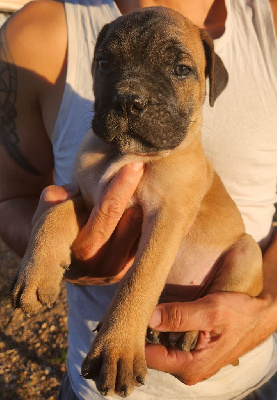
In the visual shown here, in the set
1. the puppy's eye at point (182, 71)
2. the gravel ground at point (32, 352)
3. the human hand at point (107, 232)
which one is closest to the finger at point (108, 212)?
the human hand at point (107, 232)

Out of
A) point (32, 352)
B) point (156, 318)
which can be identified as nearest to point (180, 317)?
point (156, 318)

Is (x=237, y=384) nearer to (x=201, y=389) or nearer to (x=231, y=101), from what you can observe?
(x=201, y=389)

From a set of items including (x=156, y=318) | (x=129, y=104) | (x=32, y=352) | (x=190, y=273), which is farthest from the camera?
(x=32, y=352)

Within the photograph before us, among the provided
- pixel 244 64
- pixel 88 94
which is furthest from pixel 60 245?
pixel 244 64

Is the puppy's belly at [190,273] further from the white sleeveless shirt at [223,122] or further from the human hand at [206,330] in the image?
the white sleeveless shirt at [223,122]

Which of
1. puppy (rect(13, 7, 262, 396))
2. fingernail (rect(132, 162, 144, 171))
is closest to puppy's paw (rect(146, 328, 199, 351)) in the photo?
puppy (rect(13, 7, 262, 396))

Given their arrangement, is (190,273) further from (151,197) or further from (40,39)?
(40,39)
